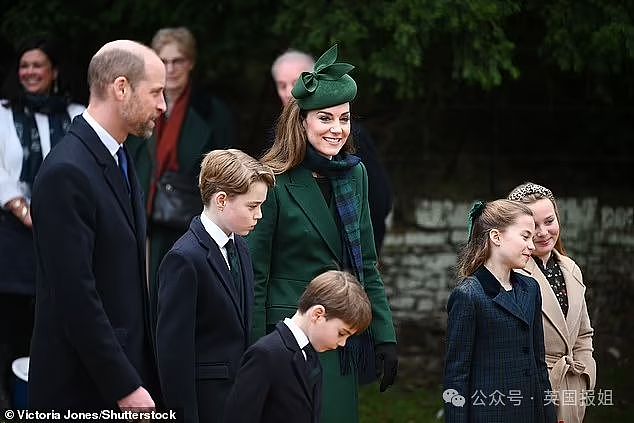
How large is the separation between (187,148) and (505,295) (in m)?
2.88

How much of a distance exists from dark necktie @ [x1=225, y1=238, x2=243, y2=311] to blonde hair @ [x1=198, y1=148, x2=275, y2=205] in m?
0.18

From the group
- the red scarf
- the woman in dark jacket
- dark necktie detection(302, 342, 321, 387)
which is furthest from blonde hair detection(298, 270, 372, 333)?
the red scarf

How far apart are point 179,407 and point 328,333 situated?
0.60 meters

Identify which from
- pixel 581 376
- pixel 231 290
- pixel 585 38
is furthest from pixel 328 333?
pixel 585 38

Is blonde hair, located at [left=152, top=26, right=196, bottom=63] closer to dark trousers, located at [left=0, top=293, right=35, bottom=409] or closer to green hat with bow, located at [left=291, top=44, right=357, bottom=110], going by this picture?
dark trousers, located at [left=0, top=293, right=35, bottom=409]

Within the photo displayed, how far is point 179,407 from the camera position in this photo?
14.5ft

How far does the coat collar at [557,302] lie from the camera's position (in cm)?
554

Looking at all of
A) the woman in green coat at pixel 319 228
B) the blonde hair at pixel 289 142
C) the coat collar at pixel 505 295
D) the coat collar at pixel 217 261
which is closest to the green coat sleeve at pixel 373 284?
the woman in green coat at pixel 319 228

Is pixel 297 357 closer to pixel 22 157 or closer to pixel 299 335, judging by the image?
pixel 299 335

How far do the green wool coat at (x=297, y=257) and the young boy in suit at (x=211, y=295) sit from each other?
1.53 ft

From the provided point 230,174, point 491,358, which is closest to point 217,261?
point 230,174

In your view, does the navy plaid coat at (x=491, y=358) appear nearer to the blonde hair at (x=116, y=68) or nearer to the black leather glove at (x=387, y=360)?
the black leather glove at (x=387, y=360)

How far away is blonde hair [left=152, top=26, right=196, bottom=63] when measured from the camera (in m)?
7.58

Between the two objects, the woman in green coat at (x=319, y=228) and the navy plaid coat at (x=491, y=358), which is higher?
the woman in green coat at (x=319, y=228)
